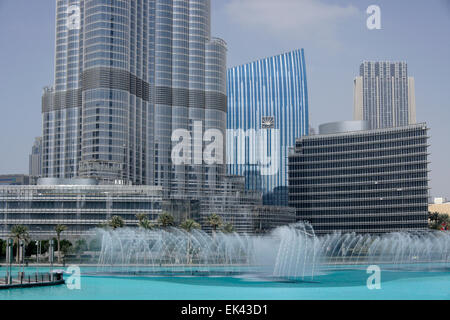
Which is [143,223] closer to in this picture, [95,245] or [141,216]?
[141,216]

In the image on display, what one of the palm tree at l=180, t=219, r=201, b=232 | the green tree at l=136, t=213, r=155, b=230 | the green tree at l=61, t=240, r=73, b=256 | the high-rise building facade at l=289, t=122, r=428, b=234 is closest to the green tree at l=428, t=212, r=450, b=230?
the high-rise building facade at l=289, t=122, r=428, b=234

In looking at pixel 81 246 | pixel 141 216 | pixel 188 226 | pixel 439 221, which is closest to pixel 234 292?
pixel 188 226

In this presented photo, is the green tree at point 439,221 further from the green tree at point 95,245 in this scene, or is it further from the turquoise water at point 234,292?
the turquoise water at point 234,292

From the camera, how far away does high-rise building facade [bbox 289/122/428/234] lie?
17000 cm

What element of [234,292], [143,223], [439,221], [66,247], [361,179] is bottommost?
[66,247]

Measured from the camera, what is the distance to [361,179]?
178m

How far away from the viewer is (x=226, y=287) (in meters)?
51.8

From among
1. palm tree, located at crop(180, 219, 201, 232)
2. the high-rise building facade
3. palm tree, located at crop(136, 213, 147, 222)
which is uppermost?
the high-rise building facade

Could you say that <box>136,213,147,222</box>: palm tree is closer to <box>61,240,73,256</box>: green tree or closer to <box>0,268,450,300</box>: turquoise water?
<box>61,240,73,256</box>: green tree

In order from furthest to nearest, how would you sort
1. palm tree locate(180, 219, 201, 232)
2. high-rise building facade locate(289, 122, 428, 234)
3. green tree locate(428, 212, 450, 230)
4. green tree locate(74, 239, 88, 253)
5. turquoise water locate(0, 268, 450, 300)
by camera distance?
green tree locate(428, 212, 450, 230)
high-rise building facade locate(289, 122, 428, 234)
green tree locate(74, 239, 88, 253)
palm tree locate(180, 219, 201, 232)
turquoise water locate(0, 268, 450, 300)

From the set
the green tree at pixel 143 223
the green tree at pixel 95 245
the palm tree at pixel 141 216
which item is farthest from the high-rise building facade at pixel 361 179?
the green tree at pixel 95 245

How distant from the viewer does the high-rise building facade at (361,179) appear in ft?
558

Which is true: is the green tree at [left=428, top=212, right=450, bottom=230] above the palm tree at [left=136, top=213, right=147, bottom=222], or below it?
below
